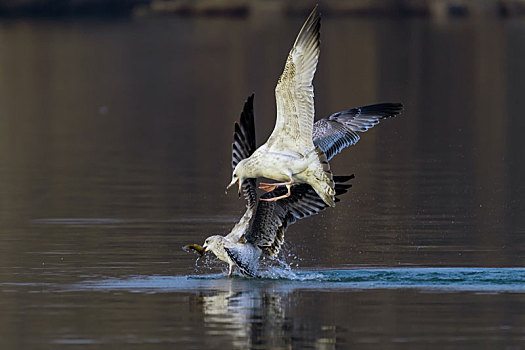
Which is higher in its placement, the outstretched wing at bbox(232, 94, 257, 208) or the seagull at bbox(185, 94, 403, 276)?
the outstretched wing at bbox(232, 94, 257, 208)

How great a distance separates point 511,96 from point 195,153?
1299cm

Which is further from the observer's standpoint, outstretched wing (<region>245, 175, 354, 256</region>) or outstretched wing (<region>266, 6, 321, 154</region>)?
outstretched wing (<region>245, 175, 354, 256</region>)

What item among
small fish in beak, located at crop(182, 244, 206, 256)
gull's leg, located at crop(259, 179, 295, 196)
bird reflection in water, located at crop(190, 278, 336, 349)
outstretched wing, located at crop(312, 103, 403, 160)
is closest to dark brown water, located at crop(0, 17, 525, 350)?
bird reflection in water, located at crop(190, 278, 336, 349)

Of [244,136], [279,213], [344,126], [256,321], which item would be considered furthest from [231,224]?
[256,321]

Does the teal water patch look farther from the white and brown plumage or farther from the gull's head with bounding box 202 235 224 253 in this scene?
the white and brown plumage

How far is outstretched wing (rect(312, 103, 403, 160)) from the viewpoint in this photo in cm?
1574

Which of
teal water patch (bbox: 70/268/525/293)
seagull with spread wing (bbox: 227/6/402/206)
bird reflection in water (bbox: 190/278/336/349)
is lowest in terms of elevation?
bird reflection in water (bbox: 190/278/336/349)

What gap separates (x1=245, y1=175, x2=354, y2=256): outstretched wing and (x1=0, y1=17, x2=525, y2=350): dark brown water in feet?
1.28

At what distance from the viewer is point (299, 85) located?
13945 mm

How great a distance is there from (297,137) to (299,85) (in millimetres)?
492

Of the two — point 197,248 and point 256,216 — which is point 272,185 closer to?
point 256,216

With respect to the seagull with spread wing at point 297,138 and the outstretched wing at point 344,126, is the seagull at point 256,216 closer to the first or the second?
the outstretched wing at point 344,126

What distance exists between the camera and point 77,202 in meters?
18.5

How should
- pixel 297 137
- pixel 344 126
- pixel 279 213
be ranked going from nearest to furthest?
pixel 297 137, pixel 279 213, pixel 344 126
